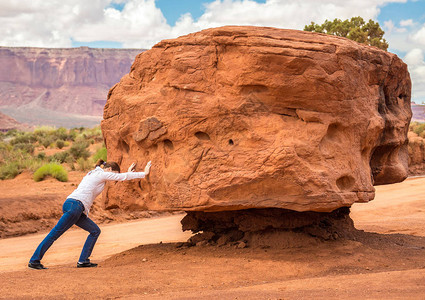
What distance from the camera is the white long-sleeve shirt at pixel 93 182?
7.29m

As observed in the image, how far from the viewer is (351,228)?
28.3 ft

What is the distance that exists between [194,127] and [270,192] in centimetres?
136

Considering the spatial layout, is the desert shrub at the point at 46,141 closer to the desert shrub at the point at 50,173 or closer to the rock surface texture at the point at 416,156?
the desert shrub at the point at 50,173

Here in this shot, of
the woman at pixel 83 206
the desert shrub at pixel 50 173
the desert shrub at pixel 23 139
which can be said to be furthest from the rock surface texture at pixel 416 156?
the desert shrub at pixel 23 139

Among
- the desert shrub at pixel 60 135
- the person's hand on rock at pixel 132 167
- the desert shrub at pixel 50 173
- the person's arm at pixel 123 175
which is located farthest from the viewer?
the desert shrub at pixel 60 135

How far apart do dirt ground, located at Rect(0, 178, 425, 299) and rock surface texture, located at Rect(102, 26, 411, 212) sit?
78cm

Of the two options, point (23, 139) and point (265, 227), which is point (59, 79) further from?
point (265, 227)

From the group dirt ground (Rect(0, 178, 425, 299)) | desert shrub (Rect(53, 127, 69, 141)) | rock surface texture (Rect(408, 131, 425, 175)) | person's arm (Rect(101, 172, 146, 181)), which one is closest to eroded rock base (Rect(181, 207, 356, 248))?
dirt ground (Rect(0, 178, 425, 299))

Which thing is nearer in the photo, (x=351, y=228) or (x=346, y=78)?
(x=346, y=78)

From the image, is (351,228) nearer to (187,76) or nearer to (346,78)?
(346,78)

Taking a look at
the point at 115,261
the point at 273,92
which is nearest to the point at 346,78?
the point at 273,92

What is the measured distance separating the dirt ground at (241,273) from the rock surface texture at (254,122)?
782mm

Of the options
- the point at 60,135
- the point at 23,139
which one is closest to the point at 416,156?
the point at 60,135

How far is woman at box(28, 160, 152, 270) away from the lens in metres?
7.16
